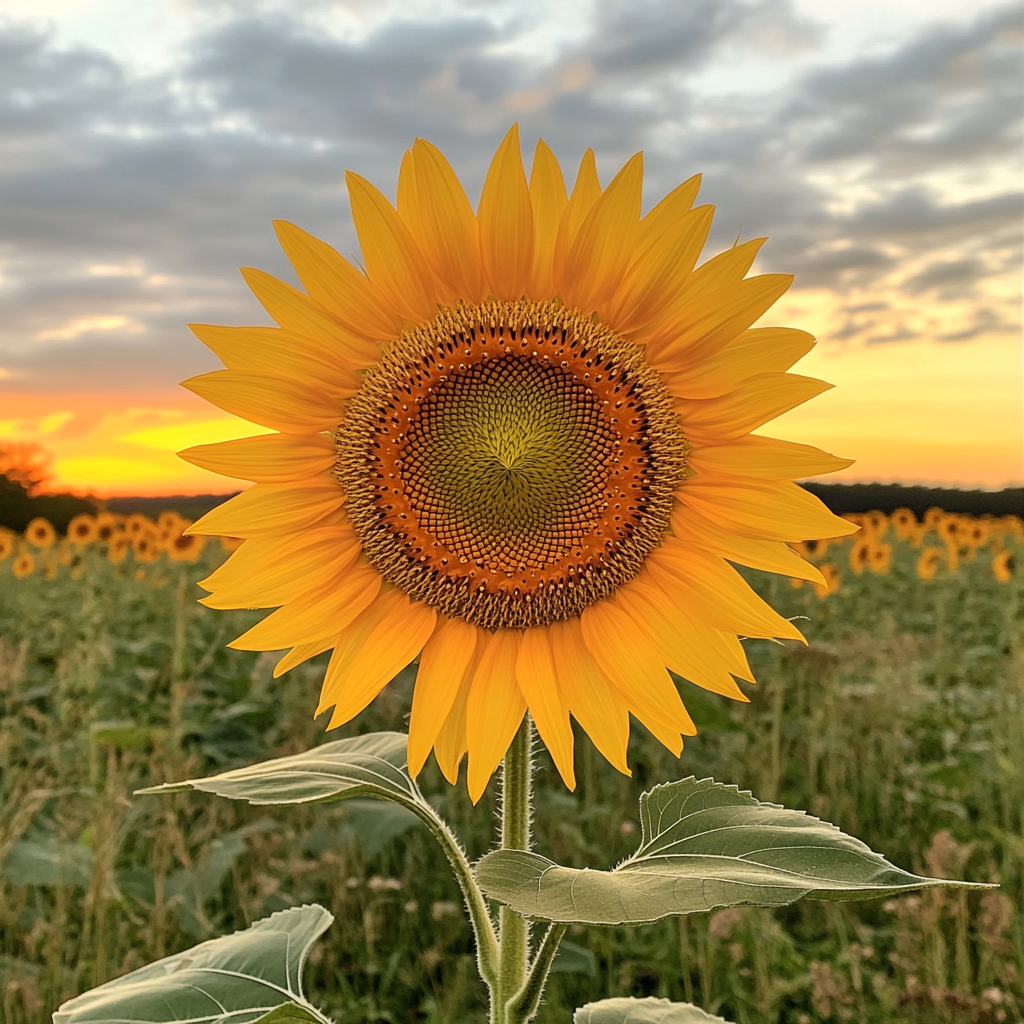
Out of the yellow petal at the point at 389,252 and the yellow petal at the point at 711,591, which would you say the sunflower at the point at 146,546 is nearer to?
the yellow petal at the point at 389,252

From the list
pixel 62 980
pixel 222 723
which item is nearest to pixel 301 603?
pixel 62 980

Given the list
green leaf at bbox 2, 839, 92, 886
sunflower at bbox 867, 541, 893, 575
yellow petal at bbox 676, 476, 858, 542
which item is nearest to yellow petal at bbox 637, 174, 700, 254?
yellow petal at bbox 676, 476, 858, 542

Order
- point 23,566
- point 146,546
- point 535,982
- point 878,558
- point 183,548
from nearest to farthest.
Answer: point 535,982 → point 183,548 → point 878,558 → point 146,546 → point 23,566

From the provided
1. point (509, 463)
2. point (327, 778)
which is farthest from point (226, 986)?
point (509, 463)

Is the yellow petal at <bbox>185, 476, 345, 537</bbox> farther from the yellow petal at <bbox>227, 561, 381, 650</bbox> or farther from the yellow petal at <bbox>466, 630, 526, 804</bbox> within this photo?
the yellow petal at <bbox>466, 630, 526, 804</bbox>

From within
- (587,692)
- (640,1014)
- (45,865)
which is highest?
(587,692)

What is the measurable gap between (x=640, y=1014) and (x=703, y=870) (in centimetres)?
58

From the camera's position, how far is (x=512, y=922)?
4.59 feet

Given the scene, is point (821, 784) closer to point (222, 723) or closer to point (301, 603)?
point (222, 723)

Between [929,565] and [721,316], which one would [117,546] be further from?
[721,316]

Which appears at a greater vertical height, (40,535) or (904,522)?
(40,535)

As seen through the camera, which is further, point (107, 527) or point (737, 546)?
point (107, 527)

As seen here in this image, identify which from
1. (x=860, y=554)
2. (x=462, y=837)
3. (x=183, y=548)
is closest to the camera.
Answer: (x=462, y=837)

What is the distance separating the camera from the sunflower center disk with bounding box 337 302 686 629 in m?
1.52
